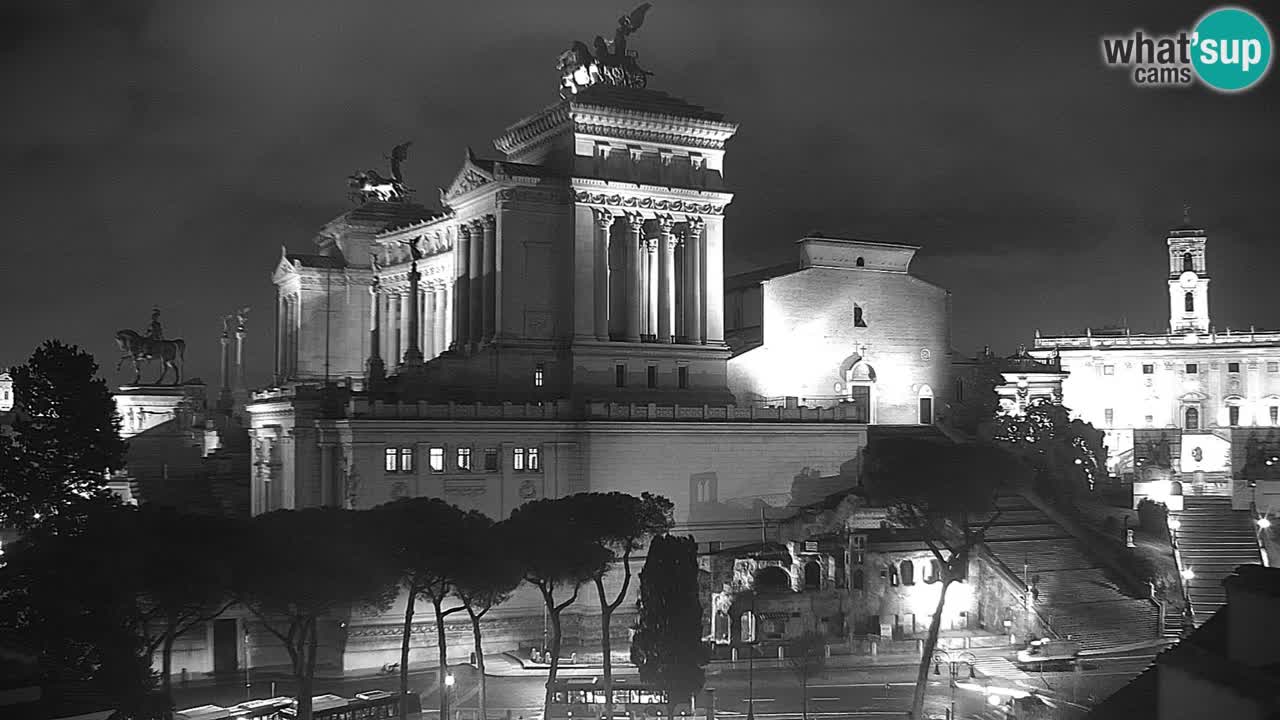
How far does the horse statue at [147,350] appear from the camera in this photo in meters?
95.8

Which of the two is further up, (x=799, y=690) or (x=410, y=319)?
(x=410, y=319)

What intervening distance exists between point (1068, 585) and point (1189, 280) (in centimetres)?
7493

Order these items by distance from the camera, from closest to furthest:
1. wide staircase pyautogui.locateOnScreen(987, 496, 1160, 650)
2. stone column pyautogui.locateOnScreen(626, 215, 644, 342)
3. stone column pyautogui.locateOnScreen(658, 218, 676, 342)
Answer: wide staircase pyautogui.locateOnScreen(987, 496, 1160, 650) < stone column pyautogui.locateOnScreen(626, 215, 644, 342) < stone column pyautogui.locateOnScreen(658, 218, 676, 342)

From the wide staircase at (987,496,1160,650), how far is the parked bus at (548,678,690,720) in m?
23.2

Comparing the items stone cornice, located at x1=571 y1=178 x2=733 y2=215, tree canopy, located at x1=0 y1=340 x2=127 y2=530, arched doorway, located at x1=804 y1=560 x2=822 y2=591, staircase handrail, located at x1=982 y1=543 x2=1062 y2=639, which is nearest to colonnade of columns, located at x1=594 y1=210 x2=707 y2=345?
stone cornice, located at x1=571 y1=178 x2=733 y2=215

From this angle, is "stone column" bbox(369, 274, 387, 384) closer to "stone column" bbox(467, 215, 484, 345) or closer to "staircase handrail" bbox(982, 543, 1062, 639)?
"stone column" bbox(467, 215, 484, 345)

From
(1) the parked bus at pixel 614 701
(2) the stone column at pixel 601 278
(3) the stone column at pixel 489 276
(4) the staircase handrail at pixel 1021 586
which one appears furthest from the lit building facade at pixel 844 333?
(1) the parked bus at pixel 614 701

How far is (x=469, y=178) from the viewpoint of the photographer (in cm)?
7756

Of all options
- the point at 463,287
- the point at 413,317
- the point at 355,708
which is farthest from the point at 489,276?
the point at 355,708

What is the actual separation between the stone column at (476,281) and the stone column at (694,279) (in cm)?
1257

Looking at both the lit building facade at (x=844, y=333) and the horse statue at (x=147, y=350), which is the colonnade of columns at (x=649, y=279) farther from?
the horse statue at (x=147, y=350)

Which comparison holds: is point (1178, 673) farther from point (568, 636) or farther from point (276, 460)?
point (276, 460)

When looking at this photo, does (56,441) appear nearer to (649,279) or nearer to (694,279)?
(649,279)

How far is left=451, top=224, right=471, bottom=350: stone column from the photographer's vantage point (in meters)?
79.6
